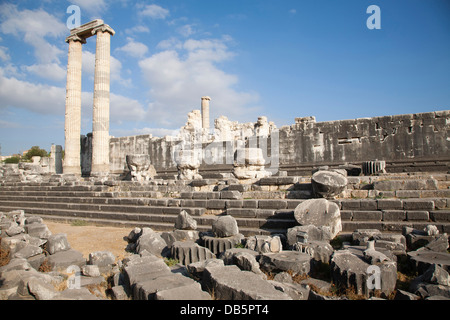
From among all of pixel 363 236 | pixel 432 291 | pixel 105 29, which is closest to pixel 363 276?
pixel 432 291

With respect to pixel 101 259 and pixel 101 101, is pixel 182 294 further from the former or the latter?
pixel 101 101

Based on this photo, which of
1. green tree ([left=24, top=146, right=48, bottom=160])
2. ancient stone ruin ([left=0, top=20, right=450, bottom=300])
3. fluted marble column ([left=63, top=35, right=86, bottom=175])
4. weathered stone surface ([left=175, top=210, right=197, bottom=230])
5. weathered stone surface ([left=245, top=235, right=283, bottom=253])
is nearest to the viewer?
ancient stone ruin ([left=0, top=20, right=450, bottom=300])

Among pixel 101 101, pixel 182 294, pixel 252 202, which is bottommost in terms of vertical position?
pixel 182 294

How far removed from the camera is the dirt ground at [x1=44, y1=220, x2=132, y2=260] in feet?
20.7

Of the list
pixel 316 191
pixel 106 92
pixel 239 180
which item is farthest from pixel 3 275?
pixel 106 92

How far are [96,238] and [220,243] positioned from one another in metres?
3.93

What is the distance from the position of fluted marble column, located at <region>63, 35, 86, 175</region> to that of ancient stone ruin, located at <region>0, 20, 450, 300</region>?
15.5 feet

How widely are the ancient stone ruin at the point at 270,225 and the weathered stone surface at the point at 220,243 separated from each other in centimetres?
3

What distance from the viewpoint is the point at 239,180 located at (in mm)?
9430

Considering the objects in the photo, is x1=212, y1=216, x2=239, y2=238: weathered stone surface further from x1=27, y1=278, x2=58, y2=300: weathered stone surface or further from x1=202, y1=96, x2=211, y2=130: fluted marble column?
x1=202, y1=96, x2=211, y2=130: fluted marble column

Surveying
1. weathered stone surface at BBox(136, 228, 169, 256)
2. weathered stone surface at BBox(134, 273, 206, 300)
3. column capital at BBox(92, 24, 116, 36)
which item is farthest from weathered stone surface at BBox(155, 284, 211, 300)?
column capital at BBox(92, 24, 116, 36)

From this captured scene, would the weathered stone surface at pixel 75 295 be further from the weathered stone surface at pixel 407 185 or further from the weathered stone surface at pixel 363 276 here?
the weathered stone surface at pixel 407 185

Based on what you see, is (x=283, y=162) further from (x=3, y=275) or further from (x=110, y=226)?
(x=3, y=275)

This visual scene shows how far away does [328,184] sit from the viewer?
623cm
